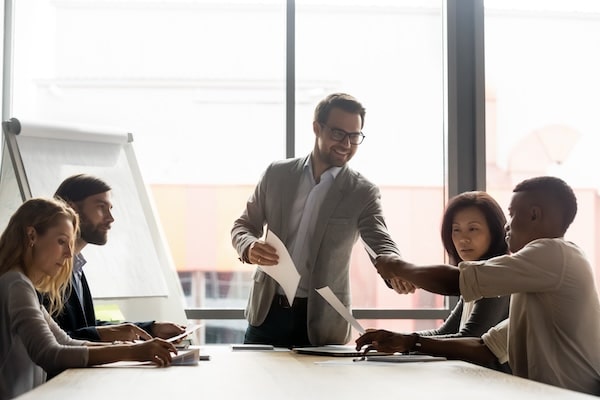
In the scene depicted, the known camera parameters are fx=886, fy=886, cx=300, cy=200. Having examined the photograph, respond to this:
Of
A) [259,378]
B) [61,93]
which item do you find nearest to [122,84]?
[61,93]

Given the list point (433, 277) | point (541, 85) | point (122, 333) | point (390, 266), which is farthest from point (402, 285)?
point (541, 85)

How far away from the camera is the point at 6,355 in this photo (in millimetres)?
2441

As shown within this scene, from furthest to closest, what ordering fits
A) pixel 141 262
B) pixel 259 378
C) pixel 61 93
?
A: pixel 61 93 < pixel 141 262 < pixel 259 378

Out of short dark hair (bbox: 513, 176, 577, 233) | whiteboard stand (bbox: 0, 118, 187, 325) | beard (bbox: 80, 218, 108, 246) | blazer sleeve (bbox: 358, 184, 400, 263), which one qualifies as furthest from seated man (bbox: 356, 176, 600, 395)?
whiteboard stand (bbox: 0, 118, 187, 325)

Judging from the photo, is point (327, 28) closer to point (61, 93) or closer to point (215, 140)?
point (215, 140)

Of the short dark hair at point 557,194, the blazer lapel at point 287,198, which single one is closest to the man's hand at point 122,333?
the blazer lapel at point 287,198

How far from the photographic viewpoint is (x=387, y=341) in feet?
8.95

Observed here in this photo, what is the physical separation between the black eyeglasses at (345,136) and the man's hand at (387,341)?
0.91 metres

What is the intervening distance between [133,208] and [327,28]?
1391mm

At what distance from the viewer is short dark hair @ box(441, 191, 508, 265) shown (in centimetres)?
300

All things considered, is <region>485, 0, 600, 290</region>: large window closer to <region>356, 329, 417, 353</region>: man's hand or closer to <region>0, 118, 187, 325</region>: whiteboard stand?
<region>0, 118, 187, 325</region>: whiteboard stand

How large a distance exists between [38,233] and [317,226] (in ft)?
3.68

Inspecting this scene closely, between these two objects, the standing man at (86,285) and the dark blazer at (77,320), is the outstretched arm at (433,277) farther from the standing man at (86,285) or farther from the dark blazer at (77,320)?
the dark blazer at (77,320)

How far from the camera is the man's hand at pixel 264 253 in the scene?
9.56 feet
